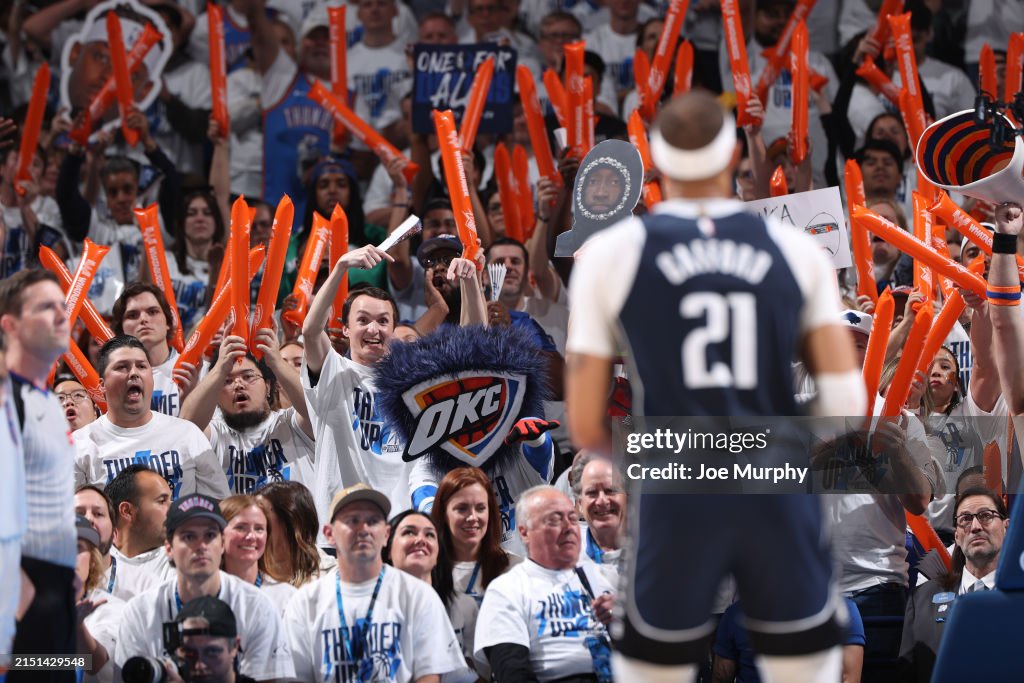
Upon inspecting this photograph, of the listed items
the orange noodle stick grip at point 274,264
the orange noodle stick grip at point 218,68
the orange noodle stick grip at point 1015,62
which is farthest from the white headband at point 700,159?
the orange noodle stick grip at point 218,68

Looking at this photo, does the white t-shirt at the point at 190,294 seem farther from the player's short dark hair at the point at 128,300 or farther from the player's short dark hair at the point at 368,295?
the player's short dark hair at the point at 368,295

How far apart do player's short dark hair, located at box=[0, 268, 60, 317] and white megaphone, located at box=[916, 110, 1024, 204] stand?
11.6ft

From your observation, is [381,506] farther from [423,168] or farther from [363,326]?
[423,168]

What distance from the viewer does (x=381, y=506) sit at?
218 inches

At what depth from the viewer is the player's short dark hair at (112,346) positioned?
254 inches

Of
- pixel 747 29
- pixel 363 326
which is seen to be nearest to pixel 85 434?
pixel 363 326

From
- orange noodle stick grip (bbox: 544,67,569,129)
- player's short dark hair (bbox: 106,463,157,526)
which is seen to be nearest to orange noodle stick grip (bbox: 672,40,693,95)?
orange noodle stick grip (bbox: 544,67,569,129)

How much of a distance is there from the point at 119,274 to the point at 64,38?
262cm

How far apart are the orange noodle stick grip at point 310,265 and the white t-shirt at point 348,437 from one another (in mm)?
741

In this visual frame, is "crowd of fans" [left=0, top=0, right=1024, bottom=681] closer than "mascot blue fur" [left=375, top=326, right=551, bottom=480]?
Yes

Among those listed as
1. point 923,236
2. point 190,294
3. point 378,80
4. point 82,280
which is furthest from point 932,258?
point 378,80

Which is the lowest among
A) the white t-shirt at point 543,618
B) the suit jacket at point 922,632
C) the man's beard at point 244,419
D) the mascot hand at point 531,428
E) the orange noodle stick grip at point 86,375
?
the suit jacket at point 922,632

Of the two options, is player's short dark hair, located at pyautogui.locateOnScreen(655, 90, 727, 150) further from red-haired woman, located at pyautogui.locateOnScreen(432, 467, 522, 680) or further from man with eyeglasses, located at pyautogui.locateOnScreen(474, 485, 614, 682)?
red-haired woman, located at pyautogui.locateOnScreen(432, 467, 522, 680)

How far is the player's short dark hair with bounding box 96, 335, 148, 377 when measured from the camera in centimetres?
646
